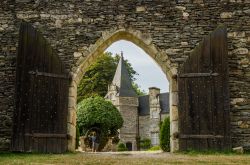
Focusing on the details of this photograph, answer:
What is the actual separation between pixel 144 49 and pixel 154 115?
2296 cm

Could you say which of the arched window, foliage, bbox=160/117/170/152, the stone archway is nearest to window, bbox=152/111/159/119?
the arched window

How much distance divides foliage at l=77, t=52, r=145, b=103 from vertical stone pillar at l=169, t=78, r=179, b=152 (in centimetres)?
2116


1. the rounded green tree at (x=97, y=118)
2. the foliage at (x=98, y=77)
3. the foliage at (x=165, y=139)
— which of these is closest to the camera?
the foliage at (x=165, y=139)

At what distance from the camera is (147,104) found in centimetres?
3288

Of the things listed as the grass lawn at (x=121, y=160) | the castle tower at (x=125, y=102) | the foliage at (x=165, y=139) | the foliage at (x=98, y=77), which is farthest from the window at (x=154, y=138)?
the grass lawn at (x=121, y=160)

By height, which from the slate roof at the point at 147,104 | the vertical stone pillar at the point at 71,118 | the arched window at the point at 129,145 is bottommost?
the arched window at the point at 129,145

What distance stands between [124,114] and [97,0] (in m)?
22.7

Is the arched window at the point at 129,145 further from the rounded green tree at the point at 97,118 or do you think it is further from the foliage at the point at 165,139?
the foliage at the point at 165,139

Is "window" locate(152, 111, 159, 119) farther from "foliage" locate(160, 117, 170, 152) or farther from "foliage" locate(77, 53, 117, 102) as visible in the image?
"foliage" locate(160, 117, 170, 152)

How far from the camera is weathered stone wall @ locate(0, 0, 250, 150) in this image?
8.67 metres

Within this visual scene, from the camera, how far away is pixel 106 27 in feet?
29.0

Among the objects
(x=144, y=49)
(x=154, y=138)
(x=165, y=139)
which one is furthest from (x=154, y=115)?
(x=144, y=49)

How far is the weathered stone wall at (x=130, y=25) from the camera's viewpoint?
8.67 m

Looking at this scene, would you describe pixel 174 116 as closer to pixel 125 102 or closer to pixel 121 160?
pixel 121 160
